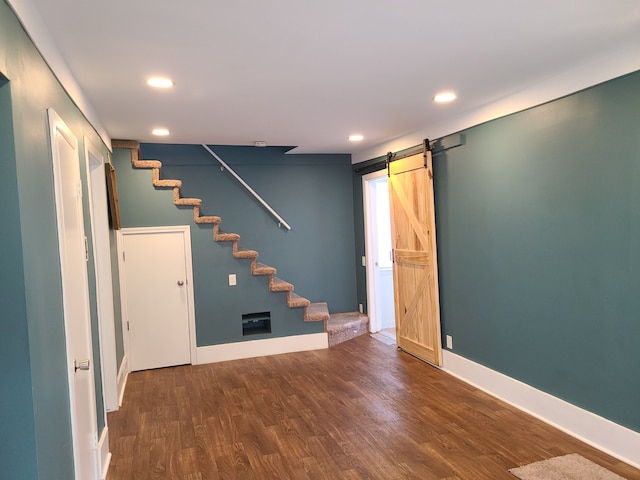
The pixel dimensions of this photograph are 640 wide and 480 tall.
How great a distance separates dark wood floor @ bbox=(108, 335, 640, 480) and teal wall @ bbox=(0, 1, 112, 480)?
4.24ft

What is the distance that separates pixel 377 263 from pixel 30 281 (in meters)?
4.91

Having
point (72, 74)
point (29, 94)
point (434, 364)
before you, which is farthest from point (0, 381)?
point (434, 364)

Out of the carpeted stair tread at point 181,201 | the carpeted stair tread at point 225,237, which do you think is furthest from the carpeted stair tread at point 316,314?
the carpeted stair tread at point 181,201

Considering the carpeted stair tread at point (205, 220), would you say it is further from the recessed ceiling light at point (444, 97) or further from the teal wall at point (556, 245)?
the recessed ceiling light at point (444, 97)

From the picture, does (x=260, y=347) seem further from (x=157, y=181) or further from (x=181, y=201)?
(x=157, y=181)

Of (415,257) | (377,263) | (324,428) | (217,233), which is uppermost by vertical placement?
(217,233)

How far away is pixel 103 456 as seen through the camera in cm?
294

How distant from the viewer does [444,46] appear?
7.98 feet

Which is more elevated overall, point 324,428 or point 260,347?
point 260,347

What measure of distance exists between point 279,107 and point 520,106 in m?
1.81

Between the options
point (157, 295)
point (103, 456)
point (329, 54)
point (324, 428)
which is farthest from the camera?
point (157, 295)

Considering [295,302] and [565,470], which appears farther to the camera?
[295,302]

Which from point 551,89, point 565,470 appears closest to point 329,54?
point 551,89

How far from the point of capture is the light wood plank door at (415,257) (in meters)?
4.50
